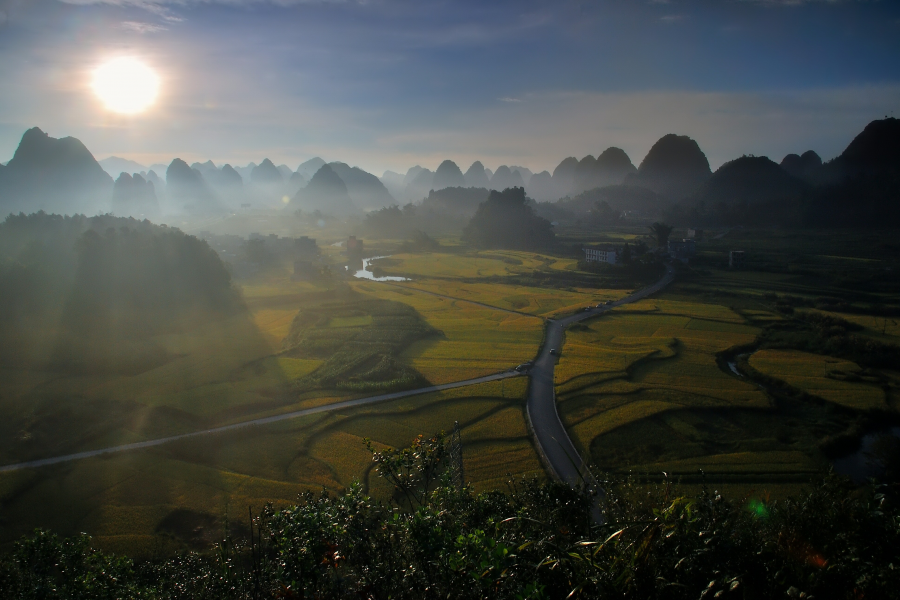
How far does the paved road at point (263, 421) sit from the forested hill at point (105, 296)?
8.40 m

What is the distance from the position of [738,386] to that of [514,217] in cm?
5702

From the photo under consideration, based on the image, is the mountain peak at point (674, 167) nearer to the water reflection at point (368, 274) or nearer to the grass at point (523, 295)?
the water reflection at point (368, 274)

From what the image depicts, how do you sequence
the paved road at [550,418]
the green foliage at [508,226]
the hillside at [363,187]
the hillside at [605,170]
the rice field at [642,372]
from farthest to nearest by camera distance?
the hillside at [363,187], the hillside at [605,170], the green foliage at [508,226], the rice field at [642,372], the paved road at [550,418]

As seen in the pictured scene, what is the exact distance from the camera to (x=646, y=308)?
1433 inches

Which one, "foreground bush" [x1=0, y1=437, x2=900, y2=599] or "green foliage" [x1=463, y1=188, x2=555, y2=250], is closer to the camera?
"foreground bush" [x1=0, y1=437, x2=900, y2=599]

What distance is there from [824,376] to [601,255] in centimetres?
3195

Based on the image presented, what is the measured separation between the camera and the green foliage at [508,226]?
72312mm

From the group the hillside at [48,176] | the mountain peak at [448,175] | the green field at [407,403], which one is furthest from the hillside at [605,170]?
the hillside at [48,176]

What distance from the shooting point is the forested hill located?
26.2 meters

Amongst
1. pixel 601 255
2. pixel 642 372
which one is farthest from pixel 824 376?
pixel 601 255

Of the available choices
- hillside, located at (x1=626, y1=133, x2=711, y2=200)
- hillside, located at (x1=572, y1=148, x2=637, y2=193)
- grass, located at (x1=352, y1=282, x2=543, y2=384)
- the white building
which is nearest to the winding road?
grass, located at (x1=352, y1=282, x2=543, y2=384)

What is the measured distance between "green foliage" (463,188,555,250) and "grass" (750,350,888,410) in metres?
45.7

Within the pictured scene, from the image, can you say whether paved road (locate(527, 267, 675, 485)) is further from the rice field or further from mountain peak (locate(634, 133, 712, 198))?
mountain peak (locate(634, 133, 712, 198))

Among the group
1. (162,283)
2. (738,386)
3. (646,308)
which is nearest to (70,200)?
(162,283)
